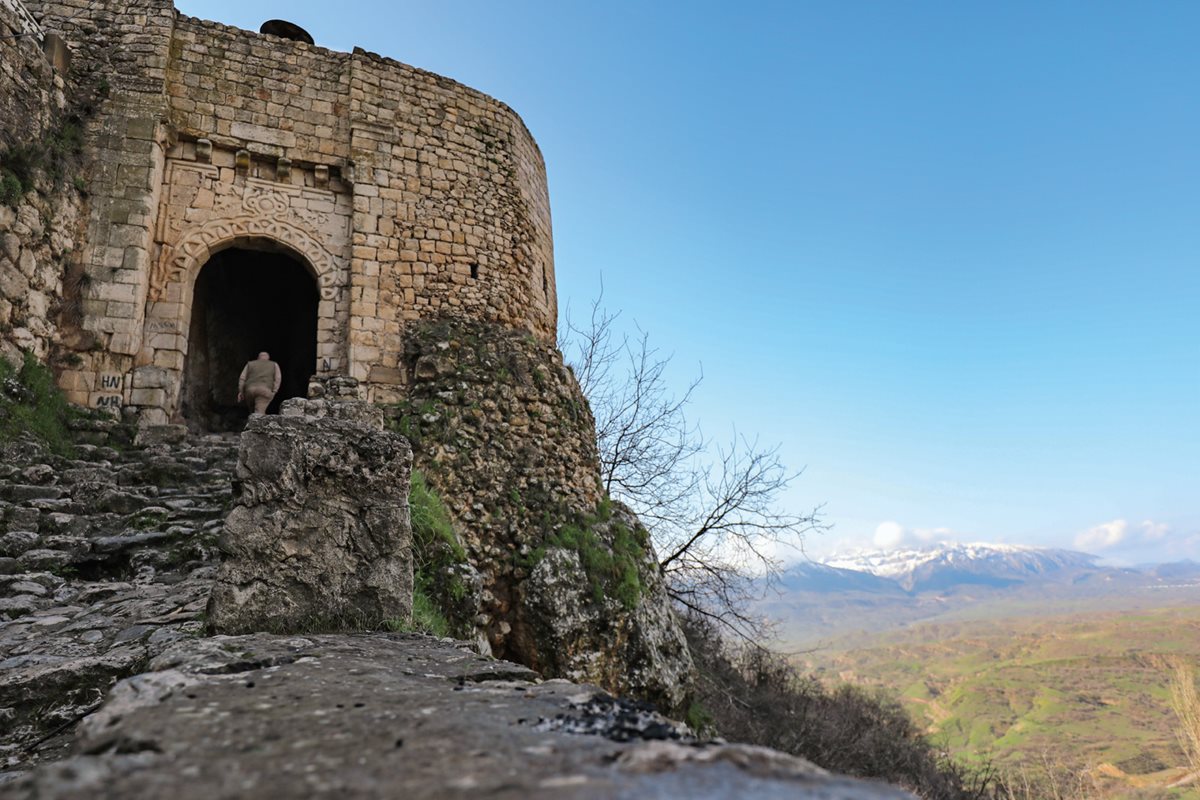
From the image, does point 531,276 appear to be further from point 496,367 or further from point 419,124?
point 419,124

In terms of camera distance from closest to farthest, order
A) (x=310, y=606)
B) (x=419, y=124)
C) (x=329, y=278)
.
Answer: (x=310, y=606) → (x=329, y=278) → (x=419, y=124)

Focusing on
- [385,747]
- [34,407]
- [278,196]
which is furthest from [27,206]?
→ [385,747]

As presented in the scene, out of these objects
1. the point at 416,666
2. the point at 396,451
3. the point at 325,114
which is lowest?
the point at 416,666

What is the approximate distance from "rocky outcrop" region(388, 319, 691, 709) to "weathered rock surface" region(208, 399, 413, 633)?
386 cm

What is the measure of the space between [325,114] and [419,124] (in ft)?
4.09

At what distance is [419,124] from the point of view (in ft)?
32.8

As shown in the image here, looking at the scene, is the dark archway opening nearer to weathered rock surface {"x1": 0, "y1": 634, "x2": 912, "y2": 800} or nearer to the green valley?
weathered rock surface {"x1": 0, "y1": 634, "x2": 912, "y2": 800}

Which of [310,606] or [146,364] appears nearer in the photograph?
[310,606]

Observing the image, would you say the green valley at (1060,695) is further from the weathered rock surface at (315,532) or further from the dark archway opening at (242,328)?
the weathered rock surface at (315,532)

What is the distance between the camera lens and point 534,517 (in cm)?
837

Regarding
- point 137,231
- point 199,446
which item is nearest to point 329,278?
point 137,231

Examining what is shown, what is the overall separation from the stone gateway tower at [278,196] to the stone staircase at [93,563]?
134cm

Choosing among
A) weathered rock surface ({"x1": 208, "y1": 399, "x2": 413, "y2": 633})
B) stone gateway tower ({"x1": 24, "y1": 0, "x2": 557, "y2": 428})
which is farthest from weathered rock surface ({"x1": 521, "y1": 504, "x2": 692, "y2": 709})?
weathered rock surface ({"x1": 208, "y1": 399, "x2": 413, "y2": 633})

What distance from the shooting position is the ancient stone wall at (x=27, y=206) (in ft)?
22.9
